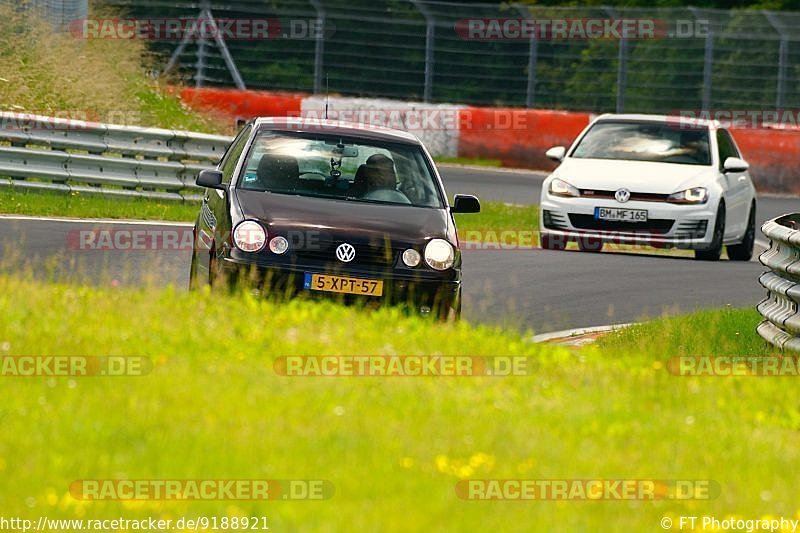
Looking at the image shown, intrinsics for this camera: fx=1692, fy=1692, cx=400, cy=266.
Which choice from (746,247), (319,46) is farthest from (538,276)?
(319,46)

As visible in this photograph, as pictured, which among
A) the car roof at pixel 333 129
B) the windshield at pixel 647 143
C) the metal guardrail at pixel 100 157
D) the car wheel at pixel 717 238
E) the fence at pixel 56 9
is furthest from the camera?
the fence at pixel 56 9

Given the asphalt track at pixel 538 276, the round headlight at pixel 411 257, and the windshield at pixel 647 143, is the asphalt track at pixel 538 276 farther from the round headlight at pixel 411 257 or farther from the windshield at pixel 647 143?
the round headlight at pixel 411 257

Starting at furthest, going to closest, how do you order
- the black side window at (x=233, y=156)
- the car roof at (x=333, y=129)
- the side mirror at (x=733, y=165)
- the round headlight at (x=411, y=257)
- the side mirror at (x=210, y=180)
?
the side mirror at (x=733, y=165)
the car roof at (x=333, y=129)
the black side window at (x=233, y=156)
the side mirror at (x=210, y=180)
the round headlight at (x=411, y=257)

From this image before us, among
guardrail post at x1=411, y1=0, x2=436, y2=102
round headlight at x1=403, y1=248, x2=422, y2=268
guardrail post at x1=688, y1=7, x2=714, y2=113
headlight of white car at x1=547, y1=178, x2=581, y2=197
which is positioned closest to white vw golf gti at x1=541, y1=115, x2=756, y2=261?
headlight of white car at x1=547, y1=178, x2=581, y2=197

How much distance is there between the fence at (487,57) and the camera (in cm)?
3312

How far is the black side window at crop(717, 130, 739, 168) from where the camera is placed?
1961 cm

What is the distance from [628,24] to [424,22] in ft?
13.5

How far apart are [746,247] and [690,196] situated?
73.4 inches

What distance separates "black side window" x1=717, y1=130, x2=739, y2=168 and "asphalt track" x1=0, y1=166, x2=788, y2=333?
4.43 ft

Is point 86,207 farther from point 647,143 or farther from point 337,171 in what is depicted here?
point 337,171

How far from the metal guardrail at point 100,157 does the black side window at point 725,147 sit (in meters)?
6.13

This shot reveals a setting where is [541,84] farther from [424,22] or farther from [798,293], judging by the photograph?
[798,293]

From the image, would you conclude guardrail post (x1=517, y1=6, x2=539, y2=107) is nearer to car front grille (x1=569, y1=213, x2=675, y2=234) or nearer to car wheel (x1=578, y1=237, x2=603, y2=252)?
car wheel (x1=578, y1=237, x2=603, y2=252)

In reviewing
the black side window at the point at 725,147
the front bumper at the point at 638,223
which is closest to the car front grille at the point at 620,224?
the front bumper at the point at 638,223
